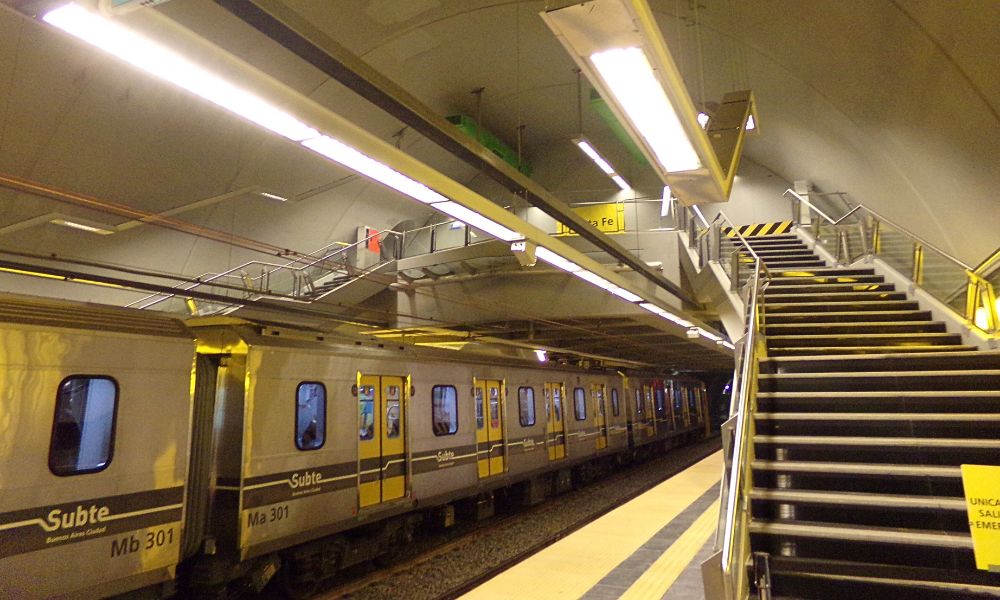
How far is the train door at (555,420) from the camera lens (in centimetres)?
1141

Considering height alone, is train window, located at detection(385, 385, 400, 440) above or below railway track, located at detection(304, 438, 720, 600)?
above

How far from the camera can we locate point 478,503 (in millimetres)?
9500

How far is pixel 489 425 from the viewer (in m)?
9.31

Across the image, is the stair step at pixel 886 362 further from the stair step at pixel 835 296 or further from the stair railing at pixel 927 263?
the stair step at pixel 835 296

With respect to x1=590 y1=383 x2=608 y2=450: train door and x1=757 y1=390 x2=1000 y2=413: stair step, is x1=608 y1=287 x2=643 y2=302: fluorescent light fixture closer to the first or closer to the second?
x1=757 y1=390 x2=1000 y2=413: stair step

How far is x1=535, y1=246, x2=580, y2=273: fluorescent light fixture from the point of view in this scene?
18.6 ft

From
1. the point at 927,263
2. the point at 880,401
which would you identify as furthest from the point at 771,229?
the point at 880,401

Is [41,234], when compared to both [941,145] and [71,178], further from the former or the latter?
[941,145]

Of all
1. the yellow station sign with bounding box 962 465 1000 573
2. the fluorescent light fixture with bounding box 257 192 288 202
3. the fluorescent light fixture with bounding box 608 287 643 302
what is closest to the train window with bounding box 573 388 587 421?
the fluorescent light fixture with bounding box 608 287 643 302

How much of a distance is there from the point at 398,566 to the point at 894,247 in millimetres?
7296

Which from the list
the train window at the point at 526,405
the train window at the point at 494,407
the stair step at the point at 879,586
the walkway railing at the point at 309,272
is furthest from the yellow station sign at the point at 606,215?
the stair step at the point at 879,586

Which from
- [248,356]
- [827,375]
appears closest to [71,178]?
[248,356]

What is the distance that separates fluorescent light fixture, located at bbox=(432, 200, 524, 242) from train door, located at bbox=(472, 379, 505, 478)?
4355 millimetres

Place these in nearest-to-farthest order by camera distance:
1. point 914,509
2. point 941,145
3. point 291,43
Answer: point 291,43 → point 914,509 → point 941,145
